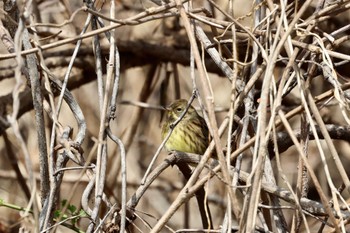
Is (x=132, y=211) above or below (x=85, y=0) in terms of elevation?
below

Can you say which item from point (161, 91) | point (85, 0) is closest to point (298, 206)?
point (85, 0)

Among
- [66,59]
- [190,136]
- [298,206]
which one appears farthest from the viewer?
[190,136]

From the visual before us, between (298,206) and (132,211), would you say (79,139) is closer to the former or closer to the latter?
(132,211)

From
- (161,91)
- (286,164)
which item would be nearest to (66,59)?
(161,91)

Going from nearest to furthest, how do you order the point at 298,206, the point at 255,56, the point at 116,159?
the point at 298,206 → the point at 255,56 → the point at 116,159

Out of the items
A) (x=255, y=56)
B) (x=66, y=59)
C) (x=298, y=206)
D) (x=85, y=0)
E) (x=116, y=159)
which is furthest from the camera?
(x=116, y=159)

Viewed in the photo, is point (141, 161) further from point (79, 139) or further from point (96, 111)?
point (79, 139)

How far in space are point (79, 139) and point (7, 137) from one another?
7.37 feet

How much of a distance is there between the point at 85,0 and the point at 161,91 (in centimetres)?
256

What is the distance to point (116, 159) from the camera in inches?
197

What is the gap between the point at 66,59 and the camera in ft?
14.4

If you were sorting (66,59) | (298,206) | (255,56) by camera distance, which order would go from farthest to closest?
(66,59), (255,56), (298,206)

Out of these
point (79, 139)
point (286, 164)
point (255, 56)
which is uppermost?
point (255, 56)

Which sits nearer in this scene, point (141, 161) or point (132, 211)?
point (132, 211)
